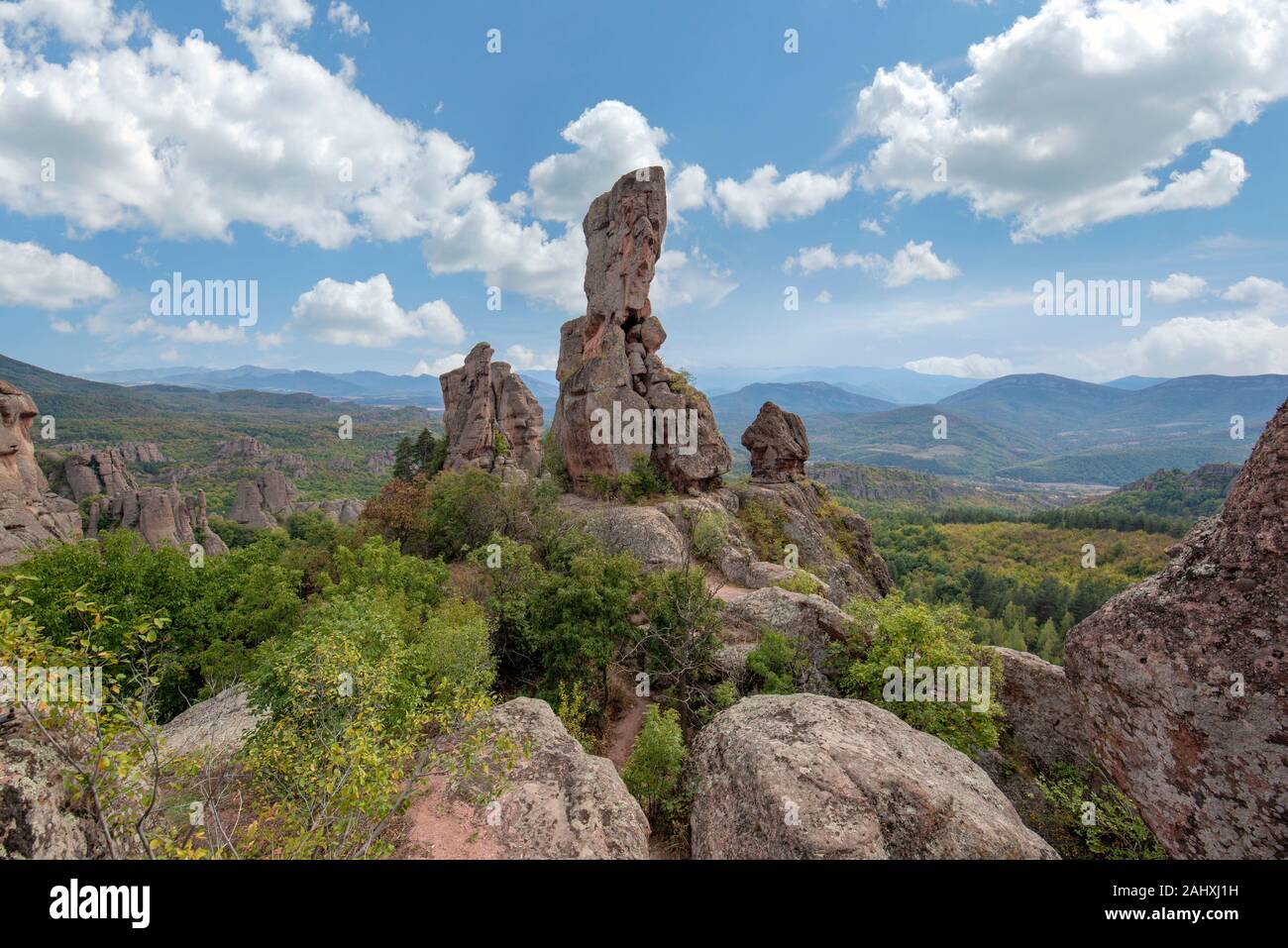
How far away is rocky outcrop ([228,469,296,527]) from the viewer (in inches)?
3290

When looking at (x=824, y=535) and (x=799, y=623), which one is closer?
(x=799, y=623)

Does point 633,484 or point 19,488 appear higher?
point 19,488

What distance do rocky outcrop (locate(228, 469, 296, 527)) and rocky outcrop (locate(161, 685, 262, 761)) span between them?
260ft

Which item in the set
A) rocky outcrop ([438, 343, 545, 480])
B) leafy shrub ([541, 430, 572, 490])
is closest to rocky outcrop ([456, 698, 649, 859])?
leafy shrub ([541, 430, 572, 490])

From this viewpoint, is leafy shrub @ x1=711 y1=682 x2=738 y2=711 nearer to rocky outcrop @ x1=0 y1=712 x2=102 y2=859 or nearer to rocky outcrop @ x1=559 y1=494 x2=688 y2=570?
rocky outcrop @ x1=559 y1=494 x2=688 y2=570

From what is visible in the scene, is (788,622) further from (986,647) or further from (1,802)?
(1,802)

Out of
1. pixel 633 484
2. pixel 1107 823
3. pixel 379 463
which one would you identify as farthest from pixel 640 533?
pixel 379 463

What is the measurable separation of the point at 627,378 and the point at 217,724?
84.5 ft

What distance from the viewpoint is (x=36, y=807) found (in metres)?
5.36

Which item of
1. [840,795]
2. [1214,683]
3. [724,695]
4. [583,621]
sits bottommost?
[724,695]

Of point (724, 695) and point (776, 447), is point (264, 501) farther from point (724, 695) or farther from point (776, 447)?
point (724, 695)

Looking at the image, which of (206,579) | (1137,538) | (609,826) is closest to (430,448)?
(206,579)

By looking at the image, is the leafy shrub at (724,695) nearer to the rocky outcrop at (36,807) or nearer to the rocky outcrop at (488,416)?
the rocky outcrop at (36,807)

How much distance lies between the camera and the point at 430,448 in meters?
53.2
